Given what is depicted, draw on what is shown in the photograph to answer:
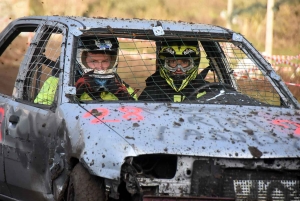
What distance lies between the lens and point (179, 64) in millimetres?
7445

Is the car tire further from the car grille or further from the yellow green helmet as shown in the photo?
the yellow green helmet

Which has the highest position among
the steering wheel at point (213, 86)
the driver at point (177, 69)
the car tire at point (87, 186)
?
the driver at point (177, 69)

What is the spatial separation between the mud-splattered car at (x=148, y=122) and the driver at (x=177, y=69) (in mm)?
12

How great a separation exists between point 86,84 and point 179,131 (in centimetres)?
123

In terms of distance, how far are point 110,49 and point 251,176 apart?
1834mm

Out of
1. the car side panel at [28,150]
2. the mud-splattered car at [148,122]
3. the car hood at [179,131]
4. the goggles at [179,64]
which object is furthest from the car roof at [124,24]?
the car hood at [179,131]

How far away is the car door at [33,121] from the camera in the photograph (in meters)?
6.49

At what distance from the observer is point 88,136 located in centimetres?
579

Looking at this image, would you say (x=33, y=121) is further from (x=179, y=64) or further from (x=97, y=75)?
(x=179, y=64)

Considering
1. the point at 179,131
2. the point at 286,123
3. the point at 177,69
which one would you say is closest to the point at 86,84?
the point at 177,69

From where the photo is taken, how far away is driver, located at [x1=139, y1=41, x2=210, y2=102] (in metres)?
7.29

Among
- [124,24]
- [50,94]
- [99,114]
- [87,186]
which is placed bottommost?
[87,186]

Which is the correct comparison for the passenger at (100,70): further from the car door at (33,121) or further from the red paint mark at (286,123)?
the red paint mark at (286,123)

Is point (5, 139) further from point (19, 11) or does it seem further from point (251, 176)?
point (19, 11)
